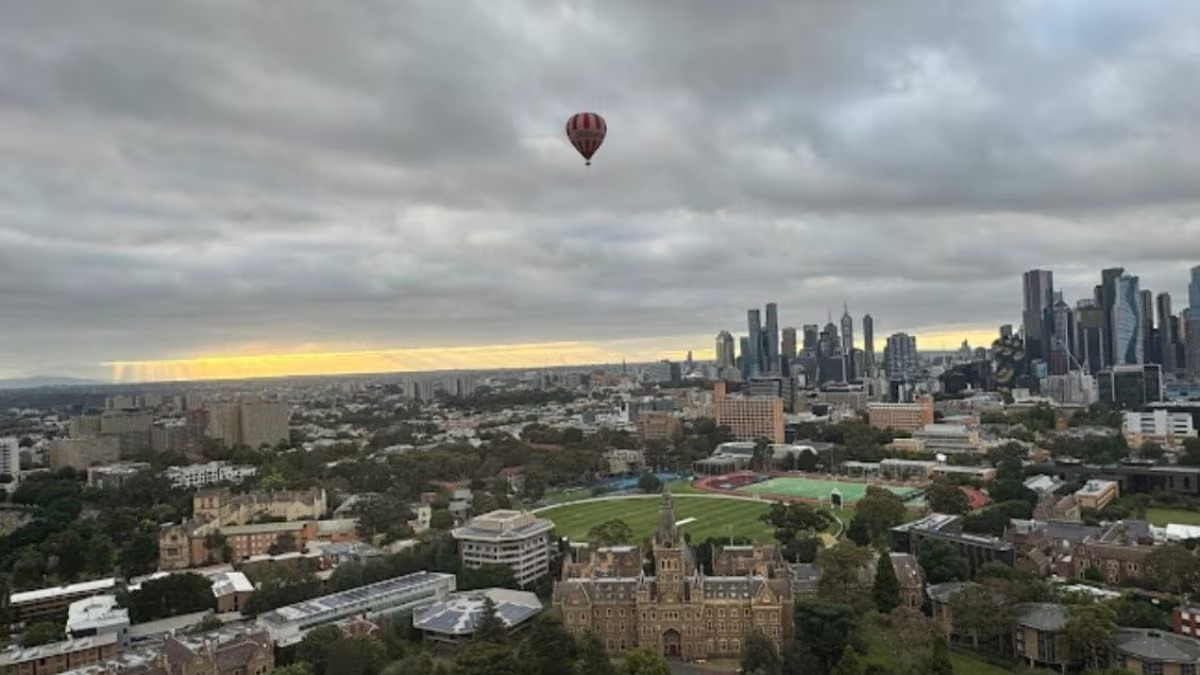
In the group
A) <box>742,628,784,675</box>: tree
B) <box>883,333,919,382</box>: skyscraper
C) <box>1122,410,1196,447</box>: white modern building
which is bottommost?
<box>742,628,784,675</box>: tree

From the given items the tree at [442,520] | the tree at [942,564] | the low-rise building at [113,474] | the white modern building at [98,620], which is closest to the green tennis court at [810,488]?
the tree at [942,564]

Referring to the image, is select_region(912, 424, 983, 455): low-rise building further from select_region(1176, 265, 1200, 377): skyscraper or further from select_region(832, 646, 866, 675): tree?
select_region(1176, 265, 1200, 377): skyscraper

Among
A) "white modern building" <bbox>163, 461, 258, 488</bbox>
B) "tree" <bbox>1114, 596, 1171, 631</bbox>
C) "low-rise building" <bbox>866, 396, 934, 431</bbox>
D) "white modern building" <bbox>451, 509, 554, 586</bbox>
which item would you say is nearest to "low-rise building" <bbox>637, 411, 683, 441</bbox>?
Result: "low-rise building" <bbox>866, 396, 934, 431</bbox>

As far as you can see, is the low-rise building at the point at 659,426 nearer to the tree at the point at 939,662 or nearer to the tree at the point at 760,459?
the tree at the point at 760,459

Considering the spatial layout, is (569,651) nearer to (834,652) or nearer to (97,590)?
(834,652)

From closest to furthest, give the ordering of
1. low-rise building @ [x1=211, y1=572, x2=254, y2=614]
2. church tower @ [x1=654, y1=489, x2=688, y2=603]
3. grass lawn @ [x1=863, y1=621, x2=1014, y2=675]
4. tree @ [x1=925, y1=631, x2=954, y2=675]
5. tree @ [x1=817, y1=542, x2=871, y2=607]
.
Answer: tree @ [x1=925, y1=631, x2=954, y2=675] → grass lawn @ [x1=863, y1=621, x2=1014, y2=675] → church tower @ [x1=654, y1=489, x2=688, y2=603] → tree @ [x1=817, y1=542, x2=871, y2=607] → low-rise building @ [x1=211, y1=572, x2=254, y2=614]

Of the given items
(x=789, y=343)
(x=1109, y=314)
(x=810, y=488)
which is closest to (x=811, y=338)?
(x=789, y=343)

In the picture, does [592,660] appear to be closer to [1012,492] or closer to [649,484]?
[1012,492]

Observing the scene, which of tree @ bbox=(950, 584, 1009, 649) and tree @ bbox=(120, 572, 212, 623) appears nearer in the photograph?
tree @ bbox=(950, 584, 1009, 649)
